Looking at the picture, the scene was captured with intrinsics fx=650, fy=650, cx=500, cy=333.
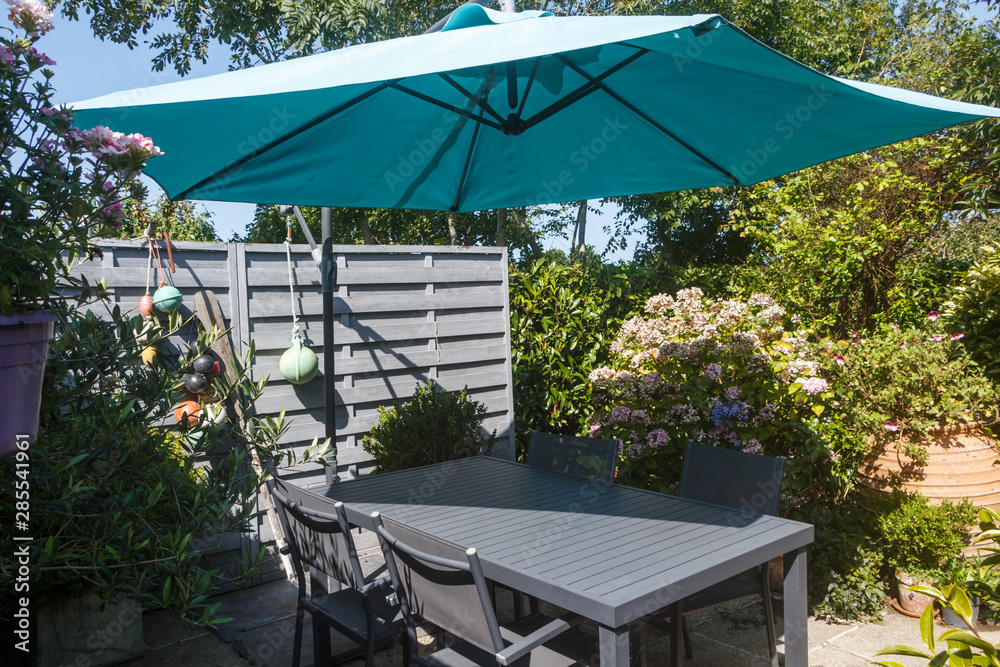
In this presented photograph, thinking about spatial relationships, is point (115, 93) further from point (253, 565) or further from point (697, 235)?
point (697, 235)

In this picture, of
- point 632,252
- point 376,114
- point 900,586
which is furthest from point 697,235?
point 376,114

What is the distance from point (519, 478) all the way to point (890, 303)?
3495 mm

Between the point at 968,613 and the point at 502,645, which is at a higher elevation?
the point at 968,613

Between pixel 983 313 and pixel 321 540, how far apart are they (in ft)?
12.7

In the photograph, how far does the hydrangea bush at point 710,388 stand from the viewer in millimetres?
3723

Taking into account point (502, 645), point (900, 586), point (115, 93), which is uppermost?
point (115, 93)

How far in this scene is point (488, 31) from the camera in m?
1.81

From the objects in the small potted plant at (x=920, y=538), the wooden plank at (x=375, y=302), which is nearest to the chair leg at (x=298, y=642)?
the wooden plank at (x=375, y=302)

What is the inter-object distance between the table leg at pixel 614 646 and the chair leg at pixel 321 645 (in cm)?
140

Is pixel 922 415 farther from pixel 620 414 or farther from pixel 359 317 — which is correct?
pixel 359 317

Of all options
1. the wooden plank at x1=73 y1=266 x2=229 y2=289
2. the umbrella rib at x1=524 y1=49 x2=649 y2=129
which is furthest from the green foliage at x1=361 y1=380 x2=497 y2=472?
the umbrella rib at x1=524 y1=49 x2=649 y2=129

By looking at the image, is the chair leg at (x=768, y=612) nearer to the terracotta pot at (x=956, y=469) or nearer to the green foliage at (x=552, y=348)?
the terracotta pot at (x=956, y=469)

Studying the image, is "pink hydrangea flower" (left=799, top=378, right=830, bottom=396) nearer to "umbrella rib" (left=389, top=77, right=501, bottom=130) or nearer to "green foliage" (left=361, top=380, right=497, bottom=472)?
"green foliage" (left=361, top=380, right=497, bottom=472)

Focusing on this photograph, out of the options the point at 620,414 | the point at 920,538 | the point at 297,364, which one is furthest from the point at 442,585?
the point at 920,538
